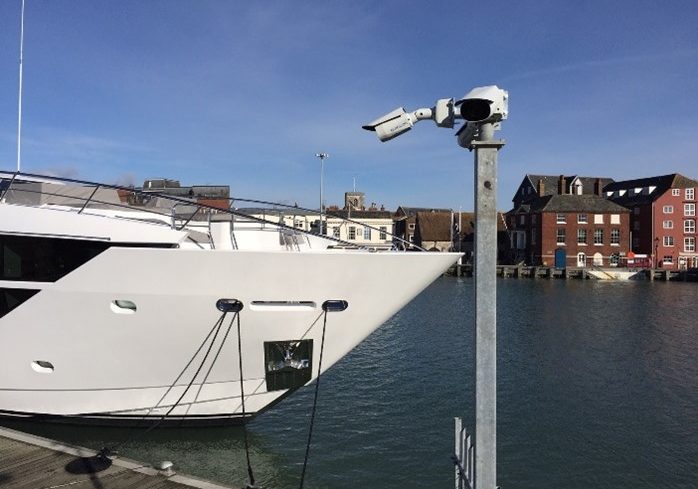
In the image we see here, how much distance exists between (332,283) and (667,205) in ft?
238

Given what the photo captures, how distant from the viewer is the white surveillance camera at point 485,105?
3.53 m

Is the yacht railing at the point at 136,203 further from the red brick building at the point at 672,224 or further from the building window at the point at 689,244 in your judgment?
the building window at the point at 689,244

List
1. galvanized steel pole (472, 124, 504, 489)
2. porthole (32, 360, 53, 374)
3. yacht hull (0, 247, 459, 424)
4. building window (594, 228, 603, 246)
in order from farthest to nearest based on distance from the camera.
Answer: building window (594, 228, 603, 246) → porthole (32, 360, 53, 374) → yacht hull (0, 247, 459, 424) → galvanized steel pole (472, 124, 504, 489)

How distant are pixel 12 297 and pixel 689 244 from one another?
7591 centimetres

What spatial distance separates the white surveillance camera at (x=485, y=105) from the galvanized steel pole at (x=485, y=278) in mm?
78

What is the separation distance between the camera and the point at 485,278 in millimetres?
3514

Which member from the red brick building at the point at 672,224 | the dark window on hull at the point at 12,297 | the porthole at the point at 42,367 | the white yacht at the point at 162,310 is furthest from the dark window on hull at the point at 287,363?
A: the red brick building at the point at 672,224

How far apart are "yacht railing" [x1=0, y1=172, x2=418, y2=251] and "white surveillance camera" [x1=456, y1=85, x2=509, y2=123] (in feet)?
12.4

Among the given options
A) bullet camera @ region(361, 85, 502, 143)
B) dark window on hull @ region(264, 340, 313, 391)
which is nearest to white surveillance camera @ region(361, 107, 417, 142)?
bullet camera @ region(361, 85, 502, 143)

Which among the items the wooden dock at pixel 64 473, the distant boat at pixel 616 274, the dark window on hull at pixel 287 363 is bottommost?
the distant boat at pixel 616 274

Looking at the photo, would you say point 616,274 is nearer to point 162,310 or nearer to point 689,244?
point 689,244

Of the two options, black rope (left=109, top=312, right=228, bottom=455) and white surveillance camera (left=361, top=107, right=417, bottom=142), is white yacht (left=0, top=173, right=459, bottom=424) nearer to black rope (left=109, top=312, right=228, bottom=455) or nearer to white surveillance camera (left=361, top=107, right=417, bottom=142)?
black rope (left=109, top=312, right=228, bottom=455)

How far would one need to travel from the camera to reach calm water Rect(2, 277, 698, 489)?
8.34 m

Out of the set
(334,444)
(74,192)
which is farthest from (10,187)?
(334,444)
